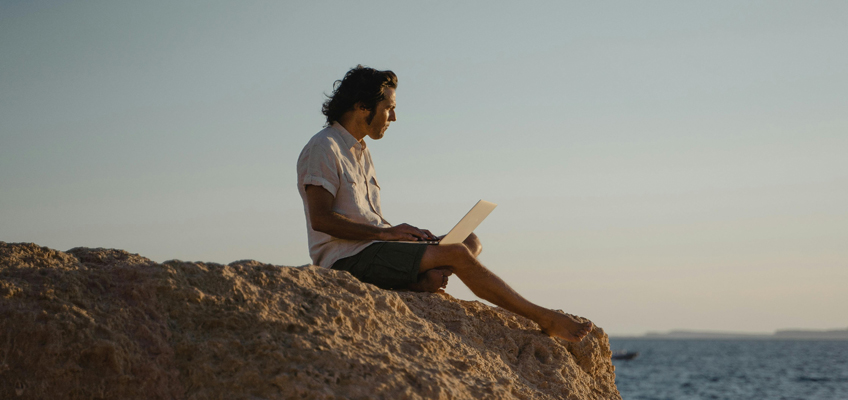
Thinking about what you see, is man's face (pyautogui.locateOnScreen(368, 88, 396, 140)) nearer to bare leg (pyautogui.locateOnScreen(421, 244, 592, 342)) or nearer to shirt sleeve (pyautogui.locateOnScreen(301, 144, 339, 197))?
shirt sleeve (pyautogui.locateOnScreen(301, 144, 339, 197))

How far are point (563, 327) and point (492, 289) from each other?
506mm

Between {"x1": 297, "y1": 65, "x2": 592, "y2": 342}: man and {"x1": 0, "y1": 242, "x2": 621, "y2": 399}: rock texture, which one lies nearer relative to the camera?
{"x1": 0, "y1": 242, "x2": 621, "y2": 399}: rock texture

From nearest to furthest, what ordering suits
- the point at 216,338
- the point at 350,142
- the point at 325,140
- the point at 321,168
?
the point at 216,338 → the point at 321,168 → the point at 325,140 → the point at 350,142

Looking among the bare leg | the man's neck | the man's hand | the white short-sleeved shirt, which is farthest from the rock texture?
the man's neck

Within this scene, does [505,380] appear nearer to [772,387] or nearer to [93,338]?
[93,338]

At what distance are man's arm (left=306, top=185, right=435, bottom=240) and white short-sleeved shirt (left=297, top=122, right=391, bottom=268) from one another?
0.07 meters

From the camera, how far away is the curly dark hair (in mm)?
4375

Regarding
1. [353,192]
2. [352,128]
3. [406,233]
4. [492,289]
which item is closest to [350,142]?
[352,128]

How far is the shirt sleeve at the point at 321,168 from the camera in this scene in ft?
12.9

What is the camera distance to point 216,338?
2.69 meters

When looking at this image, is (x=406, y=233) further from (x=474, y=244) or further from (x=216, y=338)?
(x=216, y=338)

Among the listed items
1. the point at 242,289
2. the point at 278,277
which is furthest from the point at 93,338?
the point at 278,277

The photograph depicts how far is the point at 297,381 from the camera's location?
2561 millimetres

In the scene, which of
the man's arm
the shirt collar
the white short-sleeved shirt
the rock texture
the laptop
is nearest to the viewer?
the rock texture
